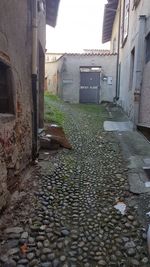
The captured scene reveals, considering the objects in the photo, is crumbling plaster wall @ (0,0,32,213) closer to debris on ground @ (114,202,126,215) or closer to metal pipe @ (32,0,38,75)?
metal pipe @ (32,0,38,75)

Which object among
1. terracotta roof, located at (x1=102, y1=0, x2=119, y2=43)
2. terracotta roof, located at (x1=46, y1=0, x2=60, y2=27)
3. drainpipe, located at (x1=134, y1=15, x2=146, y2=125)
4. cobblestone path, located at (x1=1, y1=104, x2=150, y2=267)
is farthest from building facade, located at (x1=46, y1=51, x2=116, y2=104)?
cobblestone path, located at (x1=1, y1=104, x2=150, y2=267)

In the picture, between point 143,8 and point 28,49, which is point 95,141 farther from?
point 143,8

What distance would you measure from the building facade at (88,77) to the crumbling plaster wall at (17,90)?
11.1 metres

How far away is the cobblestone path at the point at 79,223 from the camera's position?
2.77 meters

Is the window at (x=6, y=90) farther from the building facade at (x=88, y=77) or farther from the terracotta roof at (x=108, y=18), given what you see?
the terracotta roof at (x=108, y=18)

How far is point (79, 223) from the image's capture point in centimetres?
338

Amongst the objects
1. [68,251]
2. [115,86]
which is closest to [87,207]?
[68,251]

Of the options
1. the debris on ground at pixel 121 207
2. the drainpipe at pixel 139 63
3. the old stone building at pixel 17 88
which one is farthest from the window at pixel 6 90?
the drainpipe at pixel 139 63

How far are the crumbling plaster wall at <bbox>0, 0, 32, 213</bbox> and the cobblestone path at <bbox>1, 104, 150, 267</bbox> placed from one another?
519mm

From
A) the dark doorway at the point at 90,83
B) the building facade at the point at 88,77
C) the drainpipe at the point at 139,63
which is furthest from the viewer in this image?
the dark doorway at the point at 90,83

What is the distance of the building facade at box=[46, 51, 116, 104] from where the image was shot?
15.7 metres

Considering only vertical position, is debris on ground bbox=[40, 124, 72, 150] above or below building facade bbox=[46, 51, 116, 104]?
below

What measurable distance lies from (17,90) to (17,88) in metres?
0.03

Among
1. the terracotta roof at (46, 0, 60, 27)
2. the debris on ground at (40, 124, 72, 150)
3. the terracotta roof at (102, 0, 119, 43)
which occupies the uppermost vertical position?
the terracotta roof at (102, 0, 119, 43)
